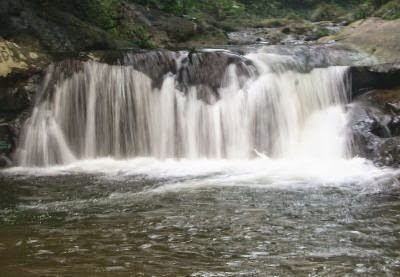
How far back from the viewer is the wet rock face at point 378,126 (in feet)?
31.6

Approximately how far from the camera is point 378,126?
10.6 meters

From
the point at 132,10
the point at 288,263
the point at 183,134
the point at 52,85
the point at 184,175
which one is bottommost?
the point at 288,263

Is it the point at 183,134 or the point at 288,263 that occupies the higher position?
the point at 183,134

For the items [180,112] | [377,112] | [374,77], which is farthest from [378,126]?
[180,112]

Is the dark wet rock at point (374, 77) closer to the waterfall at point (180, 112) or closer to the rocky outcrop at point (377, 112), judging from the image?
the rocky outcrop at point (377, 112)

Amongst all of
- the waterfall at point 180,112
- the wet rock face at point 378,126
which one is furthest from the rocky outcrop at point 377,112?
the waterfall at point 180,112

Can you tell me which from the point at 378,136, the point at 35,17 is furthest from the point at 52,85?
the point at 378,136

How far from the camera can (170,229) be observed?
18.3ft

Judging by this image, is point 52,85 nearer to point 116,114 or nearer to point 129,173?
point 116,114

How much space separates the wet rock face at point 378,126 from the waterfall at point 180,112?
36 cm

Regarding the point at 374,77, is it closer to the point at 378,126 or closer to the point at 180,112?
the point at 378,126

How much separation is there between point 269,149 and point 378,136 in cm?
233

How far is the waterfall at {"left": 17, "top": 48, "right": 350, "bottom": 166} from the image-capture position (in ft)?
37.1

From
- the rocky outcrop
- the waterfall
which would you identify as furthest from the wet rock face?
the waterfall
